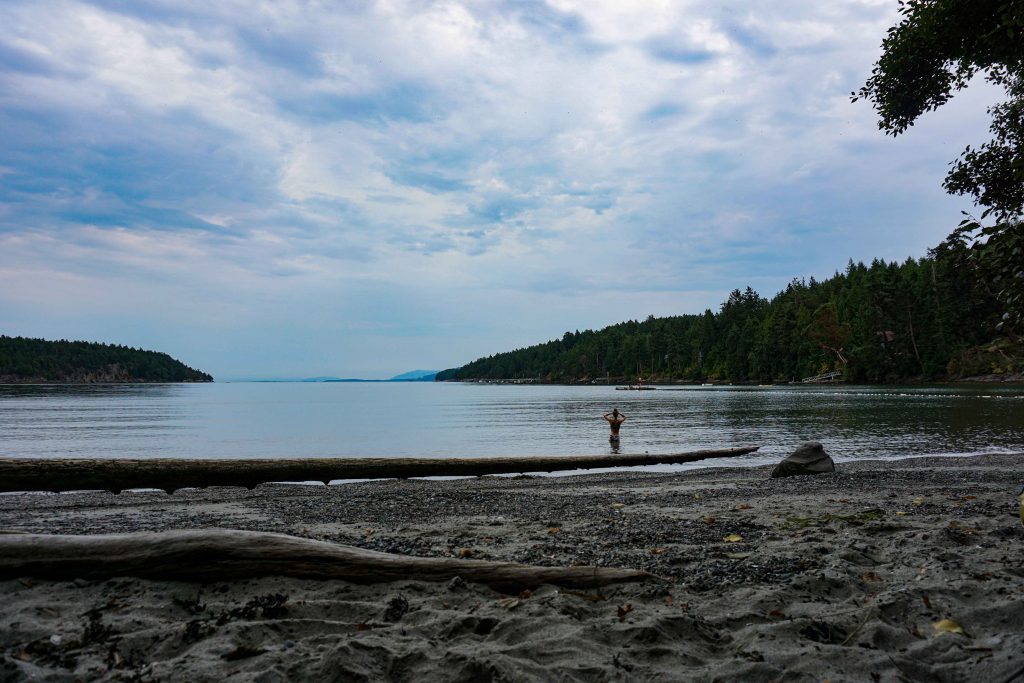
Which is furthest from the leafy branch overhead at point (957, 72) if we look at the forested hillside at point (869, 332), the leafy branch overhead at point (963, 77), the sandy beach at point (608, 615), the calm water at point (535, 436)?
the forested hillside at point (869, 332)

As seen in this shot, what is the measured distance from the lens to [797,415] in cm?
Result: 4706

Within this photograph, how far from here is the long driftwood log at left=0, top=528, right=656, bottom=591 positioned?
5004 mm

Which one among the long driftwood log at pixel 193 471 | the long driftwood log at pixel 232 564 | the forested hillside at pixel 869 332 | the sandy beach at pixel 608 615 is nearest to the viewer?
the sandy beach at pixel 608 615

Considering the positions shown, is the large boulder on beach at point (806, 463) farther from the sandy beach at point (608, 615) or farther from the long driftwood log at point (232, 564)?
the long driftwood log at point (232, 564)

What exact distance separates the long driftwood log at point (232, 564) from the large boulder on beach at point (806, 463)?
1306 cm

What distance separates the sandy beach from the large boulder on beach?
8.35 metres

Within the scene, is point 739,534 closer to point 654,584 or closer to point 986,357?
point 654,584

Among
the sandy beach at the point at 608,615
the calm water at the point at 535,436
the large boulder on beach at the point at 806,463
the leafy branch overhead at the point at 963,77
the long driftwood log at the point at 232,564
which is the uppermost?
the leafy branch overhead at the point at 963,77

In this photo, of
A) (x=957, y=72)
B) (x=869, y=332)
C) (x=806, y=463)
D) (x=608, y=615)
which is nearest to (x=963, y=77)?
(x=957, y=72)

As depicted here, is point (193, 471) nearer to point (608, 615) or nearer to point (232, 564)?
point (232, 564)

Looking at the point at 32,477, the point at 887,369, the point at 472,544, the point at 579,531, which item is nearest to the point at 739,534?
the point at 579,531

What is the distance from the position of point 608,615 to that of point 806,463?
46.0 ft

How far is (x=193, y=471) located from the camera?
35.9ft

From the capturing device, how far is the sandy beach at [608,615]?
364cm
